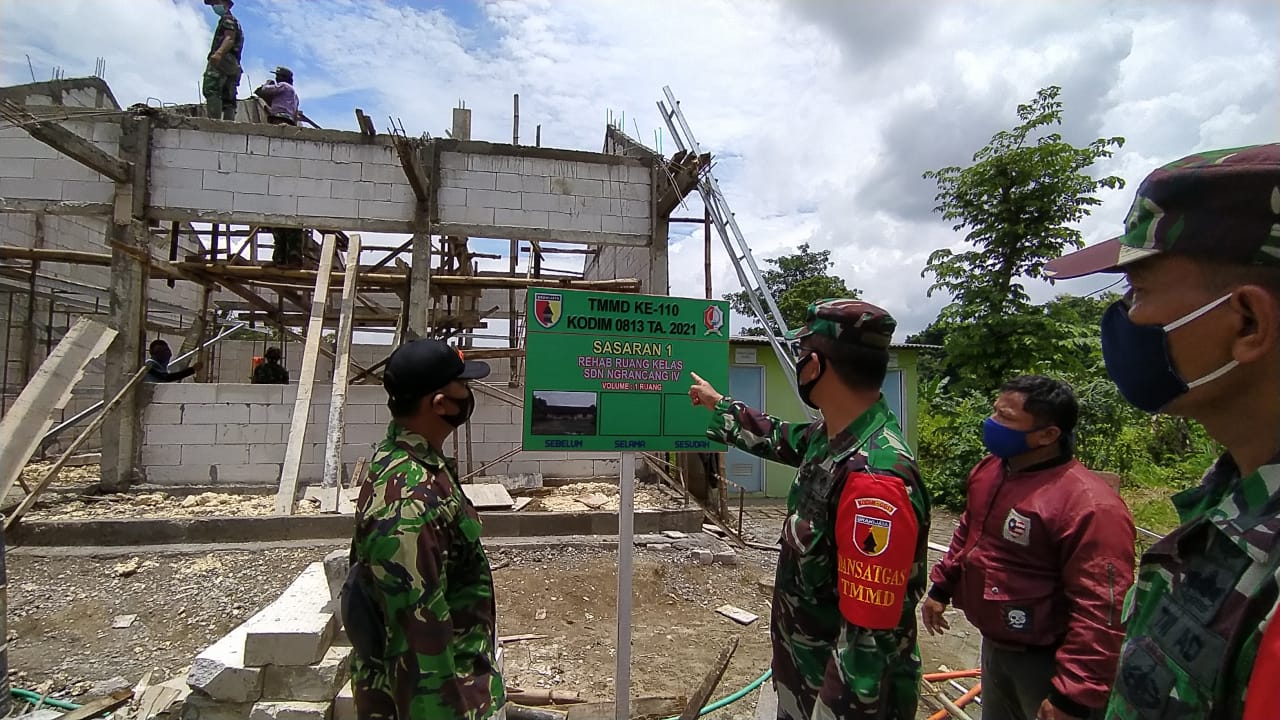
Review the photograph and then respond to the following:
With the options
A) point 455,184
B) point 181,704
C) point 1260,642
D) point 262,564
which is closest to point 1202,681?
point 1260,642

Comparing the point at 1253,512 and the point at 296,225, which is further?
the point at 296,225

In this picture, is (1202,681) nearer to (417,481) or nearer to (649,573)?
(417,481)

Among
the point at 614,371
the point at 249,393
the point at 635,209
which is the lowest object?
the point at 249,393

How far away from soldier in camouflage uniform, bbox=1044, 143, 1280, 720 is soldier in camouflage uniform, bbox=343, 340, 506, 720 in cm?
149

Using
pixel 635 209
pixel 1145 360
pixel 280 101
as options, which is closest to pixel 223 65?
pixel 280 101

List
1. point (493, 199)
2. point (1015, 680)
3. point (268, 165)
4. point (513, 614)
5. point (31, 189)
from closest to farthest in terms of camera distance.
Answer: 1. point (1015, 680)
2. point (513, 614)
3. point (31, 189)
4. point (268, 165)
5. point (493, 199)

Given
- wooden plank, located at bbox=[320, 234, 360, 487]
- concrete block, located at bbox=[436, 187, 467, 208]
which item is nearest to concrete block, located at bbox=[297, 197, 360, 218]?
wooden plank, located at bbox=[320, 234, 360, 487]

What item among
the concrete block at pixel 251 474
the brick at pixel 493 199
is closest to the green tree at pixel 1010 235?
the brick at pixel 493 199

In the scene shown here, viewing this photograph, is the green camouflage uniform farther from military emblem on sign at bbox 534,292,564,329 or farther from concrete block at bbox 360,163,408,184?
concrete block at bbox 360,163,408,184

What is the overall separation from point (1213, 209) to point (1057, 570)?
1.66m

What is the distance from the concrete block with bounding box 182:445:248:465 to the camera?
761 centimetres

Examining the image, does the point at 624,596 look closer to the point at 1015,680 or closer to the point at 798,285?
the point at 1015,680

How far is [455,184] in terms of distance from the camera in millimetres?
Answer: 8242

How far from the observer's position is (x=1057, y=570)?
2072mm
